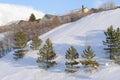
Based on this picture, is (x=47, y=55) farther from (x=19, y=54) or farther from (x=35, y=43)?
(x=19, y=54)

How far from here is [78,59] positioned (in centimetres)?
4772

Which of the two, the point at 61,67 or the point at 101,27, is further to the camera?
the point at 101,27

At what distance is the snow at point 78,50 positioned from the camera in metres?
43.5

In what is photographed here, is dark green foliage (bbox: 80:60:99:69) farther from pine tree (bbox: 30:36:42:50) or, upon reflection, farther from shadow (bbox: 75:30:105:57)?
pine tree (bbox: 30:36:42:50)

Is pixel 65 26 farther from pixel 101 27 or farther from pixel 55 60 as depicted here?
pixel 55 60

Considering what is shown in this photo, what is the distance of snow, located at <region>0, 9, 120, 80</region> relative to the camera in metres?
43.5

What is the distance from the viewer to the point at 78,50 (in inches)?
2031

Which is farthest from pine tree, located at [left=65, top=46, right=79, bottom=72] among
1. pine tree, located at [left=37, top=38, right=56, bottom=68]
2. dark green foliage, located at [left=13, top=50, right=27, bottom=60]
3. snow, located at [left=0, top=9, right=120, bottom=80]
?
dark green foliage, located at [left=13, top=50, right=27, bottom=60]

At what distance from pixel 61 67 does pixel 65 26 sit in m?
22.2

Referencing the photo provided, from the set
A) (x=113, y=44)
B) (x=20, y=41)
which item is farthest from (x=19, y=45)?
(x=113, y=44)

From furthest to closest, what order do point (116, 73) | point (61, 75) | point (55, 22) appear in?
point (55, 22) → point (61, 75) → point (116, 73)

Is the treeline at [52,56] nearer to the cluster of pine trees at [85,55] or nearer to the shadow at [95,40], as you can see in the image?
the cluster of pine trees at [85,55]

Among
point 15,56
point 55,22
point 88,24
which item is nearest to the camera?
point 15,56

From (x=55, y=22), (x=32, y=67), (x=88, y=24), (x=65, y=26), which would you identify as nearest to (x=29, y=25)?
(x=55, y=22)
